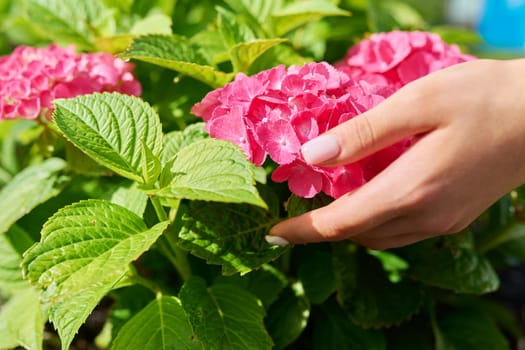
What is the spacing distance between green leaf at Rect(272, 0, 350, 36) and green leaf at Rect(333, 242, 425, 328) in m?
0.46

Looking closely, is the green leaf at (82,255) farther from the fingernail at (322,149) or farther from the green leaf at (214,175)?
the fingernail at (322,149)

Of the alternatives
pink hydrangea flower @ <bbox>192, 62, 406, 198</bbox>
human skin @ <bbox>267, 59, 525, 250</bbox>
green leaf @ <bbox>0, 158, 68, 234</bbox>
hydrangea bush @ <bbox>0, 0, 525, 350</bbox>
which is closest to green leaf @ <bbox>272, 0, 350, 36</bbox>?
hydrangea bush @ <bbox>0, 0, 525, 350</bbox>

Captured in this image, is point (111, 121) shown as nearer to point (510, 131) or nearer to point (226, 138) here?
point (226, 138)

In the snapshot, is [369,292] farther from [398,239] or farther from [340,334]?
[398,239]

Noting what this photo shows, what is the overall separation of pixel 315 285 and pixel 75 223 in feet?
1.74

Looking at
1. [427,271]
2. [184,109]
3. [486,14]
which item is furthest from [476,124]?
[486,14]

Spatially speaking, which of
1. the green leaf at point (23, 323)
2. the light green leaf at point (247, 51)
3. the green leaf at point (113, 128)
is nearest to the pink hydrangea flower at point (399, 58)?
the light green leaf at point (247, 51)

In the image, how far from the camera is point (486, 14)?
364cm

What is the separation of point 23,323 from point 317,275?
56cm

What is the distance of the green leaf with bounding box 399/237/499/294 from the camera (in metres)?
1.24

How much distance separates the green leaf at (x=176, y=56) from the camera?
1054 mm

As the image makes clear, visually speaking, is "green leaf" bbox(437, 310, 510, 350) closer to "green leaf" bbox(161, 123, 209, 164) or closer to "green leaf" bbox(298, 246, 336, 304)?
"green leaf" bbox(298, 246, 336, 304)

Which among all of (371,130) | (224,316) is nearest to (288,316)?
(224,316)

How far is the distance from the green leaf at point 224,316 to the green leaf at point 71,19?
649 millimetres
